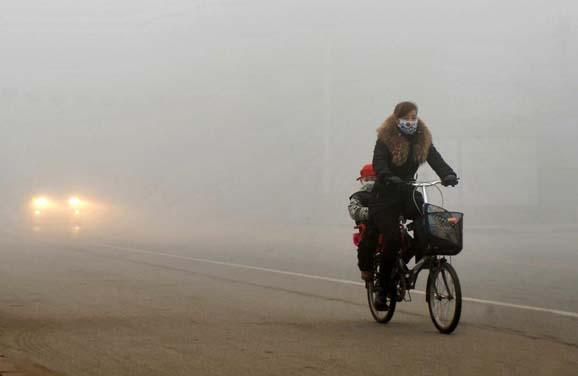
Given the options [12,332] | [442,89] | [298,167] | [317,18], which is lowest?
[12,332]

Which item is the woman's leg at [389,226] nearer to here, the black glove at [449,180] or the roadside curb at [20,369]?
the black glove at [449,180]

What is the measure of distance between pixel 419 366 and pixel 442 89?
7914 cm

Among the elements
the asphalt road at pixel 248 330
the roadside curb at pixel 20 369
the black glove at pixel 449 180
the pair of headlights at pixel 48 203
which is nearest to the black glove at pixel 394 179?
the black glove at pixel 449 180

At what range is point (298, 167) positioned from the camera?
82000mm

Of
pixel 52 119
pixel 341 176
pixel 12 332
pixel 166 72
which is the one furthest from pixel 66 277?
pixel 52 119

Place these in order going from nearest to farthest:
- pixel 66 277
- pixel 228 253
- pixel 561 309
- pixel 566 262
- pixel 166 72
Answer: pixel 561 309 → pixel 66 277 → pixel 566 262 → pixel 228 253 → pixel 166 72

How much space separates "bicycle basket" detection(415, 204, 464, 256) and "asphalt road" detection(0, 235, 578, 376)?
0.68m

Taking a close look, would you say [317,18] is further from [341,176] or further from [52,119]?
[52,119]

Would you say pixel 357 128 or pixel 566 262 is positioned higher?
pixel 357 128

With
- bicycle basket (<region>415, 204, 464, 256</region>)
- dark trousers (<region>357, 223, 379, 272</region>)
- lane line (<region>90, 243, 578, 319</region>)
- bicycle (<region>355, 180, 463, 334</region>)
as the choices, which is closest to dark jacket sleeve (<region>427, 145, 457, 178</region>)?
bicycle (<region>355, 180, 463, 334</region>)

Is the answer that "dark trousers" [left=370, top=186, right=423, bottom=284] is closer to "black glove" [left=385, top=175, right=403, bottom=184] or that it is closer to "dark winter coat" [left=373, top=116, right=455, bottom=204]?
"dark winter coat" [left=373, top=116, right=455, bottom=204]

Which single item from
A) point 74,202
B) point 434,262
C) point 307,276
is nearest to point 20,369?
point 434,262

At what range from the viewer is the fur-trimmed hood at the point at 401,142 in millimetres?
8797

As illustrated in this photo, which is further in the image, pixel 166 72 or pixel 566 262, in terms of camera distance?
pixel 166 72
